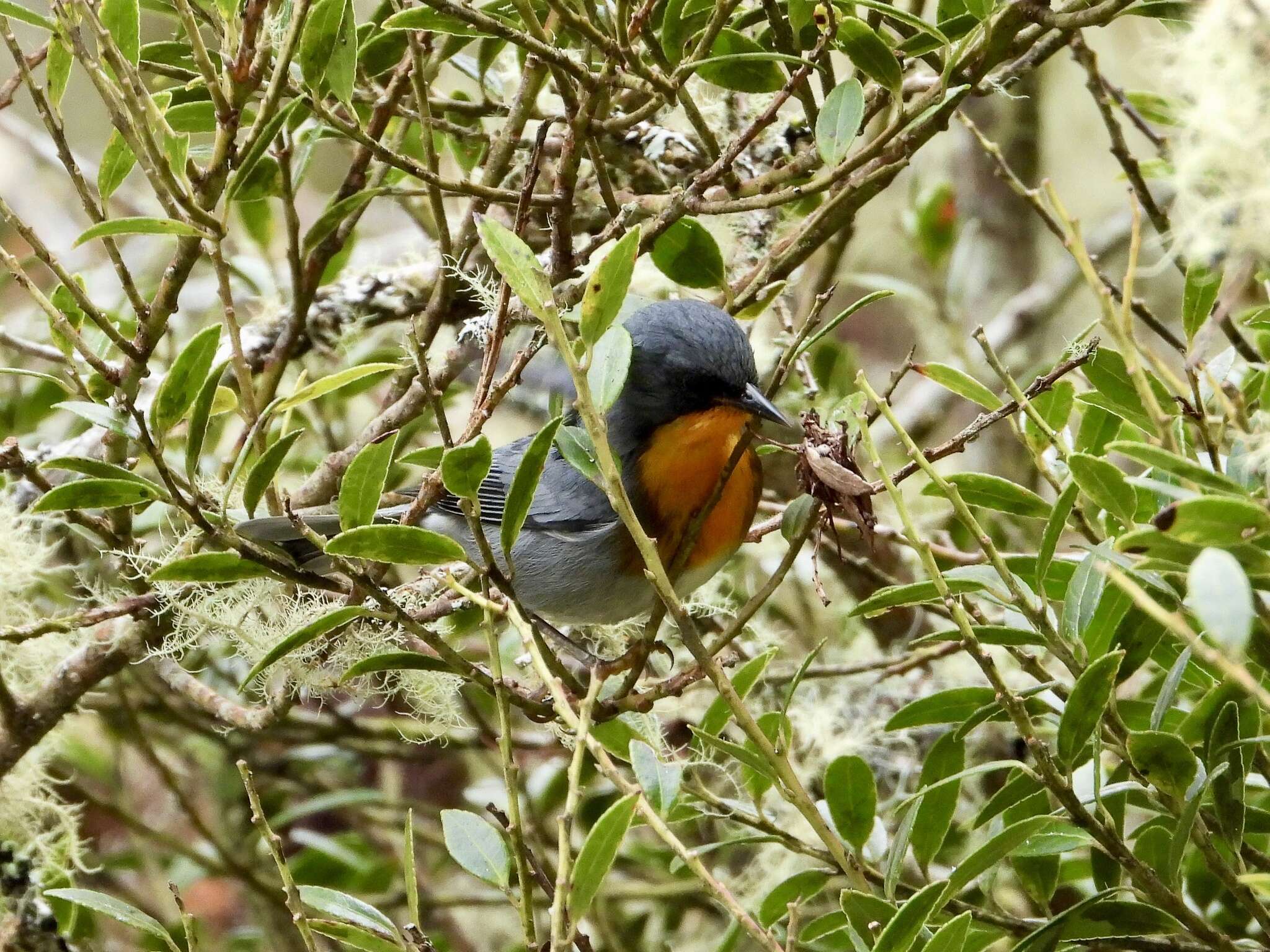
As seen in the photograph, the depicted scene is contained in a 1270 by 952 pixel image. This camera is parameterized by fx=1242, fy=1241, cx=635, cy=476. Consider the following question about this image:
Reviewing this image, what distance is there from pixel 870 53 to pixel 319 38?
63 centimetres

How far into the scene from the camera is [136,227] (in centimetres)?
127

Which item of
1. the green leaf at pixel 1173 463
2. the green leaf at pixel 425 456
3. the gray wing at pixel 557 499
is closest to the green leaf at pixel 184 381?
the green leaf at pixel 425 456

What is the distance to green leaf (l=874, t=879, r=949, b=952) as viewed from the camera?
1116 millimetres

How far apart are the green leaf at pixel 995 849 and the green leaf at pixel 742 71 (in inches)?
36.3

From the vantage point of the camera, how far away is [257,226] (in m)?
2.73

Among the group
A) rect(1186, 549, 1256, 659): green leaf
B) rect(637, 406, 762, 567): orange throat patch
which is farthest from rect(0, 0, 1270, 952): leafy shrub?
rect(637, 406, 762, 567): orange throat patch

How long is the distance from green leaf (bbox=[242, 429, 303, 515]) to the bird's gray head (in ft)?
2.50

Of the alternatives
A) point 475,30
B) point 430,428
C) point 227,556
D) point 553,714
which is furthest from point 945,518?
point 227,556

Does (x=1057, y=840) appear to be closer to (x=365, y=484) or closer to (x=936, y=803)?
(x=936, y=803)

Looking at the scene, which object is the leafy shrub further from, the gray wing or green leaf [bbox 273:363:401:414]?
the gray wing

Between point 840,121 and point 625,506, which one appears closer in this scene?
point 625,506

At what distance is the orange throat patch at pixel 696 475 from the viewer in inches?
80.2

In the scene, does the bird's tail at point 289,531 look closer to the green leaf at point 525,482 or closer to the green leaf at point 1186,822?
the green leaf at point 525,482

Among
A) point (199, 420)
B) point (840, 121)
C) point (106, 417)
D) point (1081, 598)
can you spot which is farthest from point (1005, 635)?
point (106, 417)
